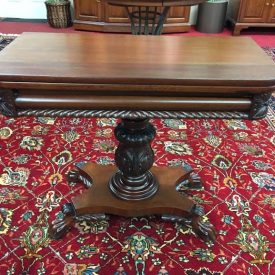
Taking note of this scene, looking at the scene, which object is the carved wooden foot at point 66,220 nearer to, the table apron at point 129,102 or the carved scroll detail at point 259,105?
the table apron at point 129,102

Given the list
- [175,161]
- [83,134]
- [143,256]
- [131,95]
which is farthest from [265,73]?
[83,134]

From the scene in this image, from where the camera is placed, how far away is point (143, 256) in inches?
48.6

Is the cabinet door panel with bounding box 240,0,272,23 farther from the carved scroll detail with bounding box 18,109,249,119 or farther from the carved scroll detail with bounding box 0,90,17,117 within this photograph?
the carved scroll detail with bounding box 0,90,17,117

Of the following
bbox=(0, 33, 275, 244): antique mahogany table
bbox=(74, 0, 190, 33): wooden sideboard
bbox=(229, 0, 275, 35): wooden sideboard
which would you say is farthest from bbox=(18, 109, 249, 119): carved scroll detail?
bbox=(229, 0, 275, 35): wooden sideboard

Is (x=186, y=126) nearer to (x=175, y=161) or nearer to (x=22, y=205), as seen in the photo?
(x=175, y=161)

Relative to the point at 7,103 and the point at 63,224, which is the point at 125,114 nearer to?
the point at 7,103

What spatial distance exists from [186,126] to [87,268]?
1259mm

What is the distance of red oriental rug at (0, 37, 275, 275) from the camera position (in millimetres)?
1211

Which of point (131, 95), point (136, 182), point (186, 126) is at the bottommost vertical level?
point (186, 126)

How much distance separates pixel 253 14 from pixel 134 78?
3.66 m

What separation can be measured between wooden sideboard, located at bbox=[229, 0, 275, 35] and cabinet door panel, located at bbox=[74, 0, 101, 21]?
1.80 meters

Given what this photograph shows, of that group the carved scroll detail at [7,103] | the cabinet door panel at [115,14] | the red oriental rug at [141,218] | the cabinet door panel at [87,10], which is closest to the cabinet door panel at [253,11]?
the cabinet door panel at [115,14]

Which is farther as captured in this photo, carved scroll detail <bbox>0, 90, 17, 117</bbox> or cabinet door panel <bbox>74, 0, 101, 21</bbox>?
cabinet door panel <bbox>74, 0, 101, 21</bbox>

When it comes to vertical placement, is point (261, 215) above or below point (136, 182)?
below
